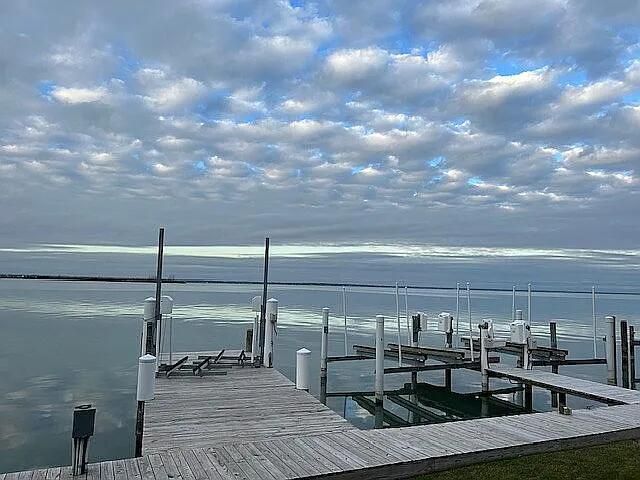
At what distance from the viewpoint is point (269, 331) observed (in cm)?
1203

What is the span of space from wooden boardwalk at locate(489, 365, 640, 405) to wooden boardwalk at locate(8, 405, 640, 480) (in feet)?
8.81

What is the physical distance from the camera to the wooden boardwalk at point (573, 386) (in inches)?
396

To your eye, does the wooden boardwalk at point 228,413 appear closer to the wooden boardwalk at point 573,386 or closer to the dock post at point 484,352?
the dock post at point 484,352

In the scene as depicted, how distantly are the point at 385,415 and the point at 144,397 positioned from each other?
6514mm

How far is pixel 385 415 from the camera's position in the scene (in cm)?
1243

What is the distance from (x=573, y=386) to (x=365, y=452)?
6934mm

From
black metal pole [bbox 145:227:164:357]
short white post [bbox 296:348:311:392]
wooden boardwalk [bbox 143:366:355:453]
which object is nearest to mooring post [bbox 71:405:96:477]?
wooden boardwalk [bbox 143:366:355:453]

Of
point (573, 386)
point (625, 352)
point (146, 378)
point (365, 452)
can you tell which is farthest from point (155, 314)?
point (625, 352)

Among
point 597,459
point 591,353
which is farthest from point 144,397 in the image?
point 591,353

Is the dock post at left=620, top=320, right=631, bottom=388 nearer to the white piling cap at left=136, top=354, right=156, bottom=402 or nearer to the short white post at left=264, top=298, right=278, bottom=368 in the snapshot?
the short white post at left=264, top=298, right=278, bottom=368

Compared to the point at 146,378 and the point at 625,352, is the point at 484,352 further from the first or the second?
the point at 146,378

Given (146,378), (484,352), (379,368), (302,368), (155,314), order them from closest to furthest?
(146,378), (302,368), (155,314), (379,368), (484,352)

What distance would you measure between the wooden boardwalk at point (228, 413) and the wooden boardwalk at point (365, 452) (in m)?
0.41

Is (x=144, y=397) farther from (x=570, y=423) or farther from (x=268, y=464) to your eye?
(x=570, y=423)
